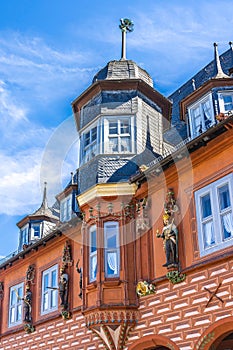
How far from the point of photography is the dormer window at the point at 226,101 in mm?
17109

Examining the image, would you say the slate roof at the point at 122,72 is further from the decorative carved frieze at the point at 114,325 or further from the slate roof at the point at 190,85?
the decorative carved frieze at the point at 114,325

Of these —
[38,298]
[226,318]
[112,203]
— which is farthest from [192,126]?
[38,298]

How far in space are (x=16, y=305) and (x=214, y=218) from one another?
14.3m

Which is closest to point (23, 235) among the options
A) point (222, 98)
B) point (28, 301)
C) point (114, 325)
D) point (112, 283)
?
point (28, 301)

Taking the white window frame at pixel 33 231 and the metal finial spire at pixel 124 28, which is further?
the white window frame at pixel 33 231

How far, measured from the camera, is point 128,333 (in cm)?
1605

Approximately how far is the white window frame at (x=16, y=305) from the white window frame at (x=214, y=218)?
490 inches

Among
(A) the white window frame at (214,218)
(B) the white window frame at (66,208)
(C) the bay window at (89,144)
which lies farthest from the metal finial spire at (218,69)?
(B) the white window frame at (66,208)

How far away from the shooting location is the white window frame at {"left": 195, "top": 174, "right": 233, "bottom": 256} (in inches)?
540

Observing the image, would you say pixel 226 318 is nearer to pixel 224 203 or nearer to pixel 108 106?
pixel 224 203

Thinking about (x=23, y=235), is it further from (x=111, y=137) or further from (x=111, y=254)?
(x=111, y=254)

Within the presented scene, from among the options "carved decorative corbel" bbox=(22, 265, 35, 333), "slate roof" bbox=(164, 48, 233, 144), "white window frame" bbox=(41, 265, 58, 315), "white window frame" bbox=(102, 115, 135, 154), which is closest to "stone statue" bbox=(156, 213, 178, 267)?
"white window frame" bbox=(102, 115, 135, 154)

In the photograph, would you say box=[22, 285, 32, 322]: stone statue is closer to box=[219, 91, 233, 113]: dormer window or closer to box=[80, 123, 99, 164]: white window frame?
box=[80, 123, 99, 164]: white window frame

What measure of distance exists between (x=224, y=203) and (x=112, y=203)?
471 centimetres
